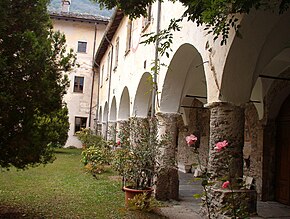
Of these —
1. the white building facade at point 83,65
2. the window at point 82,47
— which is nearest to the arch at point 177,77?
the white building facade at point 83,65

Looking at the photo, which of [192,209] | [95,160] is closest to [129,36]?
[95,160]

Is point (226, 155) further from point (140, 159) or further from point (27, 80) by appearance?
point (27, 80)

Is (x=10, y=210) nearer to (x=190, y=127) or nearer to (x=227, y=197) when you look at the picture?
(x=227, y=197)

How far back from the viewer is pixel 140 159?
6477mm

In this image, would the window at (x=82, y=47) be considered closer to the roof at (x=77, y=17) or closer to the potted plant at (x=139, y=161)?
the roof at (x=77, y=17)

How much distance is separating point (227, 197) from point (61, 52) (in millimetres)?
3406

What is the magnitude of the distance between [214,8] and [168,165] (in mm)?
4578

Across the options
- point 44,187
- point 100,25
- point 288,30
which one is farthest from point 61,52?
point 100,25

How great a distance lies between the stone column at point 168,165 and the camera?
23.6 ft

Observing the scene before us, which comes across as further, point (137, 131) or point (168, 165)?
point (168, 165)

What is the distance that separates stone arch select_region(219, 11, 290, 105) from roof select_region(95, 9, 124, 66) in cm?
879

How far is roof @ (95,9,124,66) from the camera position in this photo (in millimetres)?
14574

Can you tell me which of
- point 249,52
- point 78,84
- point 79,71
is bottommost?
point 249,52

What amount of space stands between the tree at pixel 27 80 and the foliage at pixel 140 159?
1908mm
